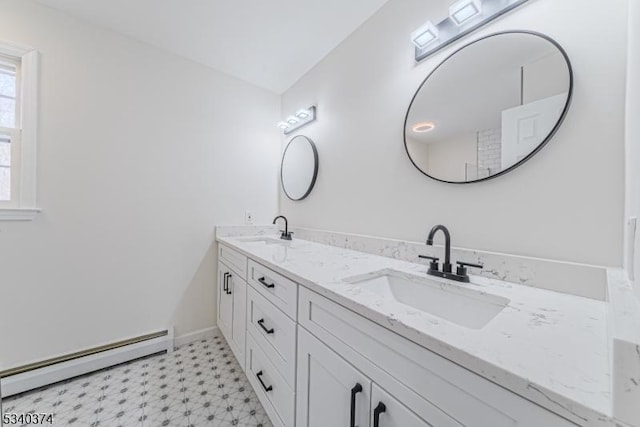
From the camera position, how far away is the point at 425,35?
1155 mm

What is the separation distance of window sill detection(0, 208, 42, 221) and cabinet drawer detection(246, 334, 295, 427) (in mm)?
1504

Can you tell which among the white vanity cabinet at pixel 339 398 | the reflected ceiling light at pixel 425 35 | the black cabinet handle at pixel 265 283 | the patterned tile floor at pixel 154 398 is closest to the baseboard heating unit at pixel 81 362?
the patterned tile floor at pixel 154 398

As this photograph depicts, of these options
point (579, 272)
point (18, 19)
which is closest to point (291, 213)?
point (579, 272)

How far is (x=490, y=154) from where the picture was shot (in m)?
0.99

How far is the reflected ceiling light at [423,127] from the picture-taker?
1196 millimetres

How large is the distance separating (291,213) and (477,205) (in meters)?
1.61

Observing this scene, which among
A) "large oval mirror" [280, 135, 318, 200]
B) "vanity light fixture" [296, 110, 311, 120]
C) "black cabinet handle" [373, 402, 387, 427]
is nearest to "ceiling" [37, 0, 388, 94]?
"vanity light fixture" [296, 110, 311, 120]

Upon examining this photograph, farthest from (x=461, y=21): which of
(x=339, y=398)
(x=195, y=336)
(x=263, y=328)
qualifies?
(x=195, y=336)

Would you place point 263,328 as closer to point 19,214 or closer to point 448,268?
point 448,268

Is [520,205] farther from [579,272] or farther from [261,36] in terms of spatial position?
[261,36]

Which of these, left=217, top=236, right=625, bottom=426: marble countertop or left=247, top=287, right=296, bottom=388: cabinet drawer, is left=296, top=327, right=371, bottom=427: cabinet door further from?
left=217, top=236, right=625, bottom=426: marble countertop

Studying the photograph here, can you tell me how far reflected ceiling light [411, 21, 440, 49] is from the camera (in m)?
1.12

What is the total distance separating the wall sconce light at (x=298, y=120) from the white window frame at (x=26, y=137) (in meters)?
1.63

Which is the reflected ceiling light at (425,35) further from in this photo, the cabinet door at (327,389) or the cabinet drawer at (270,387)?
the cabinet drawer at (270,387)
